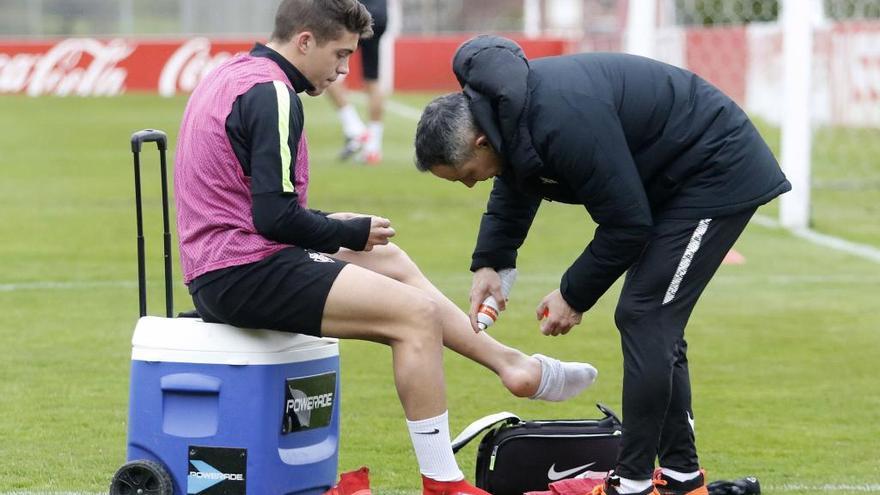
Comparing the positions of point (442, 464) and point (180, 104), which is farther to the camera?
point (180, 104)

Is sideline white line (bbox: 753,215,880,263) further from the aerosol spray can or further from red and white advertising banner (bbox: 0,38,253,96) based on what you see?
red and white advertising banner (bbox: 0,38,253,96)

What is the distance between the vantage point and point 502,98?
425 centimetres

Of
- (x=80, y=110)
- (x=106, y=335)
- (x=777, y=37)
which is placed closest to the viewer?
(x=106, y=335)

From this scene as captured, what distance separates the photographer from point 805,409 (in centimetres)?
627

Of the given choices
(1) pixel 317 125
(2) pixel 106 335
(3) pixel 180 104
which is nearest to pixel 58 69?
(3) pixel 180 104

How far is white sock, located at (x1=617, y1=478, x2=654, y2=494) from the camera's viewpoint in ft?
15.1

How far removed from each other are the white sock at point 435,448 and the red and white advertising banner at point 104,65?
29.9m

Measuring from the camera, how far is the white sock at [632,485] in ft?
15.1

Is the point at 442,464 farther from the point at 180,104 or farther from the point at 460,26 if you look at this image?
the point at 460,26

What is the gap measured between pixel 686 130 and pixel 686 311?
526mm

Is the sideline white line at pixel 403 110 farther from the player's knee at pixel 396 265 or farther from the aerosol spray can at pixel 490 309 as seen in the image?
the aerosol spray can at pixel 490 309

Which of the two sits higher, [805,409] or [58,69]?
[805,409]

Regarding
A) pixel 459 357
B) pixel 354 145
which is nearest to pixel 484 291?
pixel 459 357

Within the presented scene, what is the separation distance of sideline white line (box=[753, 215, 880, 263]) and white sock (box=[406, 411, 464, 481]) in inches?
255
